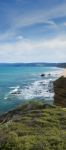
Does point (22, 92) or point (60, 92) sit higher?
point (60, 92)

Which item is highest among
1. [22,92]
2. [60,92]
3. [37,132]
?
[37,132]

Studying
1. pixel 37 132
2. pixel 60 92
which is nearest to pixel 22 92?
pixel 60 92

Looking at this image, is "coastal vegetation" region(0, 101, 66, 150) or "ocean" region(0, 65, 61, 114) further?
"ocean" region(0, 65, 61, 114)

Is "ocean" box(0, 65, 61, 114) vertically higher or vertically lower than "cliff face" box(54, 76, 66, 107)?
lower

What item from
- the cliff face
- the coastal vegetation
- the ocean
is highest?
the coastal vegetation

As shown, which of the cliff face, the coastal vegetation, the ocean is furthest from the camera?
the ocean

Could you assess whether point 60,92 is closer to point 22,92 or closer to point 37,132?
point 37,132

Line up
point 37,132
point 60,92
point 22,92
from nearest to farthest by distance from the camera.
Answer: point 37,132 → point 60,92 → point 22,92

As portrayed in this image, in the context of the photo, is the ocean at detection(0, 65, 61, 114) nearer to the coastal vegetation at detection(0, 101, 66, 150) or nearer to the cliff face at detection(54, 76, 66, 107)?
the cliff face at detection(54, 76, 66, 107)

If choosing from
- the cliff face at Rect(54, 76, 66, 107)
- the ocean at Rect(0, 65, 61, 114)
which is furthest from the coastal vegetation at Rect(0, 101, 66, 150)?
the ocean at Rect(0, 65, 61, 114)

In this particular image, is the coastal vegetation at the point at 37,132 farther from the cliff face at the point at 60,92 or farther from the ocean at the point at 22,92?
the ocean at the point at 22,92

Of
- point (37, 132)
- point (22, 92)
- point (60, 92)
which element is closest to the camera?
point (37, 132)
